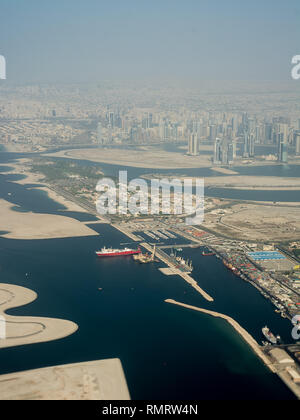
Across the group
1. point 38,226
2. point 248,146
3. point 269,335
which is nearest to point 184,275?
point 269,335

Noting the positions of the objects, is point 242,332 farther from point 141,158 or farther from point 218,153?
point 141,158

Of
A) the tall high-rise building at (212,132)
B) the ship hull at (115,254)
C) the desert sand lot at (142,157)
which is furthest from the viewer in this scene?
the tall high-rise building at (212,132)

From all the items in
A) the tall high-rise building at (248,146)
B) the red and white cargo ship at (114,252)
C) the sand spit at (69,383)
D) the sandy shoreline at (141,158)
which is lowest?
the sand spit at (69,383)

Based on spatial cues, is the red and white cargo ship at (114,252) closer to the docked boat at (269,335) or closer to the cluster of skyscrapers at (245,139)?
the docked boat at (269,335)

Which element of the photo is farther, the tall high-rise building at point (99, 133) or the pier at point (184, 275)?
the tall high-rise building at point (99, 133)

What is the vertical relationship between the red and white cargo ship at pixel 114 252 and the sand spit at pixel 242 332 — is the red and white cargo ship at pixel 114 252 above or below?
above

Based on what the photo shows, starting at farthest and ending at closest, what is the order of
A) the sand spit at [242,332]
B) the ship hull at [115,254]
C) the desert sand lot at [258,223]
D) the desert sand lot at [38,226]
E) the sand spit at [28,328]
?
1. the desert sand lot at [258,223]
2. the desert sand lot at [38,226]
3. the ship hull at [115,254]
4. the sand spit at [28,328]
5. the sand spit at [242,332]

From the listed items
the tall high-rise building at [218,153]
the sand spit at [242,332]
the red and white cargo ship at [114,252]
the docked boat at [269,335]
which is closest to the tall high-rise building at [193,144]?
the tall high-rise building at [218,153]

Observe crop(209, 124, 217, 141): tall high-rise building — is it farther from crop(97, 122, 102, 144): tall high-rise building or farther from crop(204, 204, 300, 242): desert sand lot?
crop(204, 204, 300, 242): desert sand lot

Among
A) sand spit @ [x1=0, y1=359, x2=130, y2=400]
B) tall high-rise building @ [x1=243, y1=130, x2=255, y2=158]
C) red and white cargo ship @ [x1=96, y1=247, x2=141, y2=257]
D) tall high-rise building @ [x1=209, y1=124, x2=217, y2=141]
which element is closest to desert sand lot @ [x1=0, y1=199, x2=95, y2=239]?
red and white cargo ship @ [x1=96, y1=247, x2=141, y2=257]
